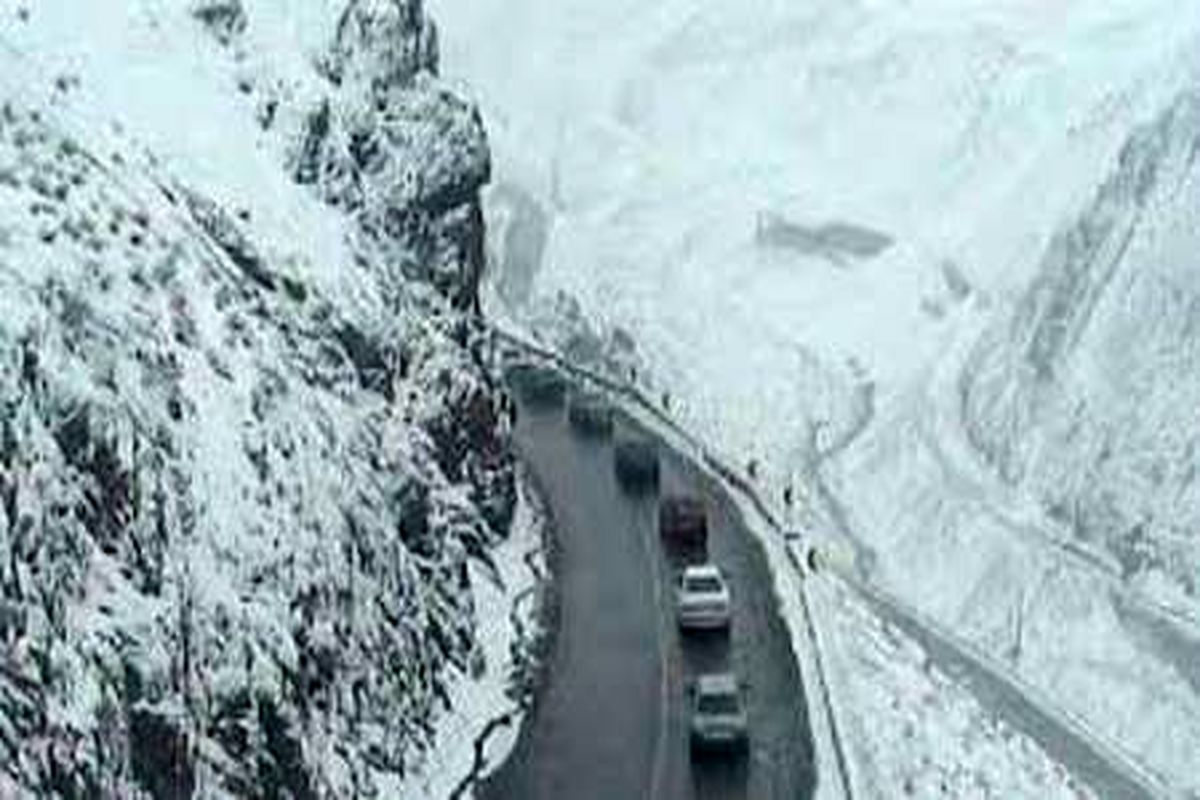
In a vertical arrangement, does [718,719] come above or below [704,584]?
below

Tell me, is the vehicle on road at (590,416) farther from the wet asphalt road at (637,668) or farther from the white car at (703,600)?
the white car at (703,600)

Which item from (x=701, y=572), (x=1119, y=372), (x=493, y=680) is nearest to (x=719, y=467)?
(x=701, y=572)

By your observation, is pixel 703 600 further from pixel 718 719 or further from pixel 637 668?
pixel 718 719

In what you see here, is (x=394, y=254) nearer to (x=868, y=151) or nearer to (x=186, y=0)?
(x=186, y=0)

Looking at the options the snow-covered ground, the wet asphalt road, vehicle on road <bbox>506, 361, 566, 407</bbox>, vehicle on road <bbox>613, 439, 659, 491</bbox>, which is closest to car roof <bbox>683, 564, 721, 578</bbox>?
Answer: the wet asphalt road

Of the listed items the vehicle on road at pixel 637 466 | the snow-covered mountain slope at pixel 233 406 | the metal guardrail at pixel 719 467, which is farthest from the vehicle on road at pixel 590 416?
the snow-covered mountain slope at pixel 233 406

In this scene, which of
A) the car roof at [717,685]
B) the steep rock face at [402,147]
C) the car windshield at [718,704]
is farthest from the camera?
the steep rock face at [402,147]
